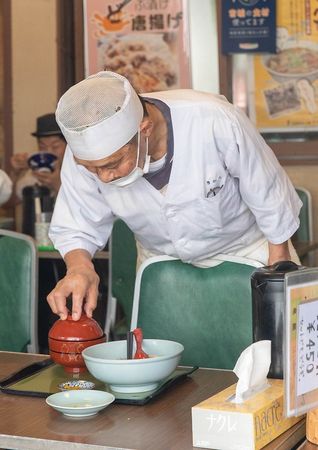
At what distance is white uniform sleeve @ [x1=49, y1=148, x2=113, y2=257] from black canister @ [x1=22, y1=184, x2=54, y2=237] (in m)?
1.91

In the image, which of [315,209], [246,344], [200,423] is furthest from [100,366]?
[315,209]

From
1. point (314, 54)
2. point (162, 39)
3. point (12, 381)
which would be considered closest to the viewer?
point (12, 381)

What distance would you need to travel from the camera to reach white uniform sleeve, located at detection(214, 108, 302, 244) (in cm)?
243

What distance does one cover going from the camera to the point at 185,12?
4844 mm

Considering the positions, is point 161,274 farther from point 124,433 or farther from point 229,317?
point 124,433

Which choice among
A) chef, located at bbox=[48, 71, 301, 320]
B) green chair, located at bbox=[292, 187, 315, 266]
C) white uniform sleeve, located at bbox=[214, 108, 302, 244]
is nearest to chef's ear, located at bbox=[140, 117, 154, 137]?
chef, located at bbox=[48, 71, 301, 320]

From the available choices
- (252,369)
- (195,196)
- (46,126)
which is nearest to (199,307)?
(195,196)

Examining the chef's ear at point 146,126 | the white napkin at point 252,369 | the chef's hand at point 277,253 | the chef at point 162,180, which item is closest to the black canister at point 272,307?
the white napkin at point 252,369

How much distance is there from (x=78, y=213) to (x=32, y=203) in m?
2.00

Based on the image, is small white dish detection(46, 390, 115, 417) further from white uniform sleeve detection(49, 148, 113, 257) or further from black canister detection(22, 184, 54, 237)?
black canister detection(22, 184, 54, 237)

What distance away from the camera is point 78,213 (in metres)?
2.56

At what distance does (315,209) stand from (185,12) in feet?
4.23

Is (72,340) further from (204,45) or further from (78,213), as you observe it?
(204,45)

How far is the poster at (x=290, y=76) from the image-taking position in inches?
182
